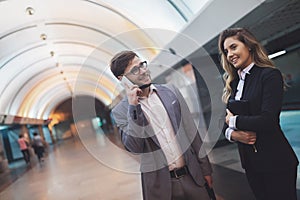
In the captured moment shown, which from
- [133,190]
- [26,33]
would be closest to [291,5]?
[133,190]

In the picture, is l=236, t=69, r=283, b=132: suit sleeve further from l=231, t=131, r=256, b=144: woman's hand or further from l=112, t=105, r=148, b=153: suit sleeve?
l=112, t=105, r=148, b=153: suit sleeve

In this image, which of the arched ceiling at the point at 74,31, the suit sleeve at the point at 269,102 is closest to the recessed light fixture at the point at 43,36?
the arched ceiling at the point at 74,31

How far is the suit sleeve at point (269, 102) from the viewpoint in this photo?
1.35 metres

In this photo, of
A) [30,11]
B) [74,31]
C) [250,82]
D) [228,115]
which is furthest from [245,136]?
[74,31]

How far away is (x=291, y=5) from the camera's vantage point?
3592mm

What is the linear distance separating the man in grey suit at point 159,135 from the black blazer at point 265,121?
11.9 inches

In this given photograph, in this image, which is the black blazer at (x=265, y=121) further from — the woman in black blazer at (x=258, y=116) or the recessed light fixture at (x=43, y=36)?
the recessed light fixture at (x=43, y=36)

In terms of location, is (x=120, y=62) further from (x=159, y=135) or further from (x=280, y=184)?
(x=280, y=184)

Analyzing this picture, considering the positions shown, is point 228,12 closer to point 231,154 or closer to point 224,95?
point 224,95

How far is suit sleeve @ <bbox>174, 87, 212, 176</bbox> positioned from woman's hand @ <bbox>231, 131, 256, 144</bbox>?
0.22 m

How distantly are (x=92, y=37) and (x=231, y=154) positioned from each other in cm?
580

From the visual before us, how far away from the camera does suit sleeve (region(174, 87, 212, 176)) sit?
1370mm

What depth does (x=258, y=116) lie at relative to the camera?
1371mm

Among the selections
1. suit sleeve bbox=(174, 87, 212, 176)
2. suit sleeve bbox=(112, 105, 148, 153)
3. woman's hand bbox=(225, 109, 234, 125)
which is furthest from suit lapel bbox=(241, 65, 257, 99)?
suit sleeve bbox=(112, 105, 148, 153)
